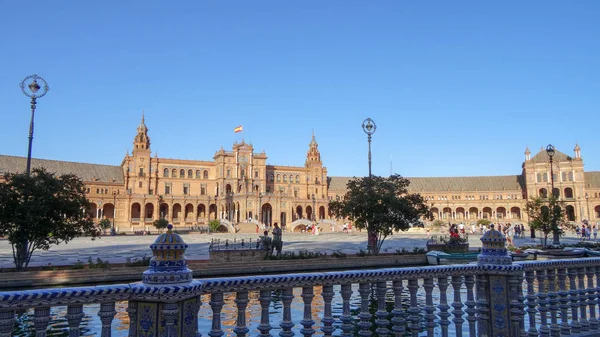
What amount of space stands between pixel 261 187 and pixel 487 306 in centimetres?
8894

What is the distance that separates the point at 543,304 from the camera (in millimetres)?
5980

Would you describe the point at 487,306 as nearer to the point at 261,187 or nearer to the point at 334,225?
the point at 334,225

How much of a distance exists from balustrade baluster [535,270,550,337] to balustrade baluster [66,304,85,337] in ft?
18.5

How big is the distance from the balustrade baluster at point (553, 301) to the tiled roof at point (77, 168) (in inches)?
3615

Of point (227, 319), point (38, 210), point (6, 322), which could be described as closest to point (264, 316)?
point (6, 322)

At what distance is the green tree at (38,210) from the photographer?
1750 centimetres

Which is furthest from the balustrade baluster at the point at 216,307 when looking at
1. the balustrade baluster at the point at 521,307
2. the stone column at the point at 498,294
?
the balustrade baluster at the point at 521,307

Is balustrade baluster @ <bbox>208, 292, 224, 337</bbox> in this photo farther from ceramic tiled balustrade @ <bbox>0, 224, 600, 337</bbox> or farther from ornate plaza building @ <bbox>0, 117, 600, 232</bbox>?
ornate plaza building @ <bbox>0, 117, 600, 232</bbox>

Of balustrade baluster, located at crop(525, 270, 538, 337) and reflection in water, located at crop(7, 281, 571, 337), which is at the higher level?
balustrade baluster, located at crop(525, 270, 538, 337)

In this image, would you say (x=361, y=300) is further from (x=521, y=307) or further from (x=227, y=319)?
(x=227, y=319)

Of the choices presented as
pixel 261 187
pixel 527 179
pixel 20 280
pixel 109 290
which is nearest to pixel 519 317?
pixel 109 290

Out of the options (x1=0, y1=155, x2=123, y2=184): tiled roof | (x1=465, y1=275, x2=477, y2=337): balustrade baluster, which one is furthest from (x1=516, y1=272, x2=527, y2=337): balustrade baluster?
(x1=0, y1=155, x2=123, y2=184): tiled roof

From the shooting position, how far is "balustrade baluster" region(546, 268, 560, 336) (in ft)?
19.6

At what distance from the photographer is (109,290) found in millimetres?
3787
